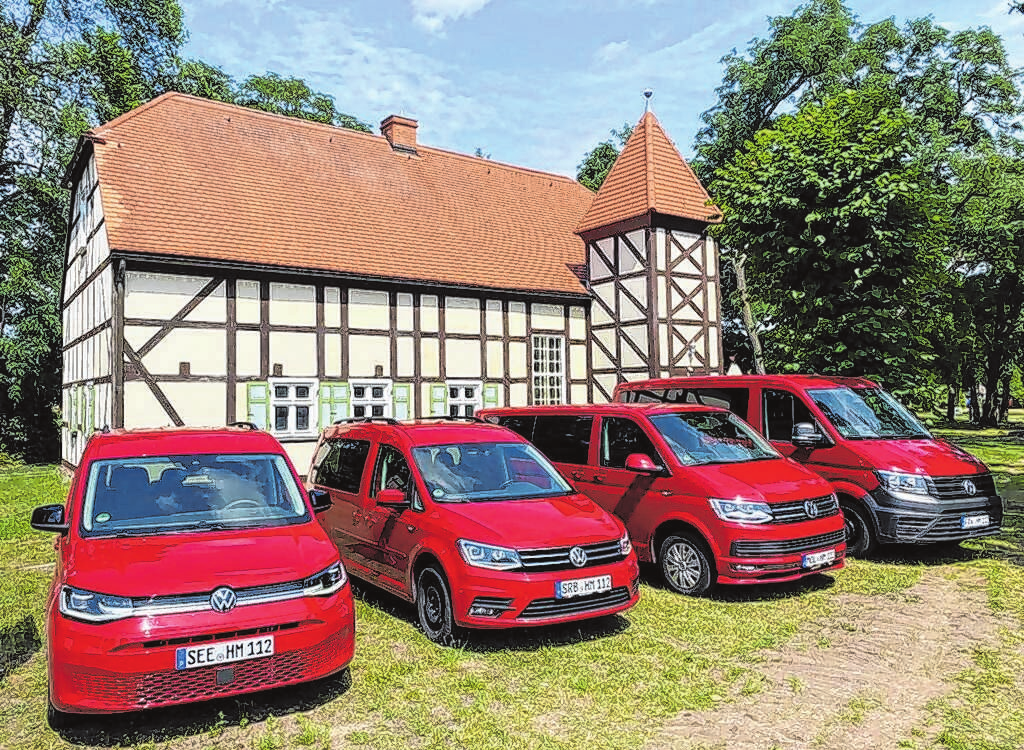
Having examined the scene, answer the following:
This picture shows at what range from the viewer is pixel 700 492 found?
7.48 meters

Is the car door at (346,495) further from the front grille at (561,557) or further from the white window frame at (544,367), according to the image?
the white window frame at (544,367)

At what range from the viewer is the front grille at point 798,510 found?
7.33 m

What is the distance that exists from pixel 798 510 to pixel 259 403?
38.8 feet

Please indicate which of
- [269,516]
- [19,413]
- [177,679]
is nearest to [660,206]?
[269,516]

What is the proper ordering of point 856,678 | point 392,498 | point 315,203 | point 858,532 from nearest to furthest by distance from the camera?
point 856,678 < point 392,498 < point 858,532 < point 315,203

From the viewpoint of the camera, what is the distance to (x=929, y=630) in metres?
6.43

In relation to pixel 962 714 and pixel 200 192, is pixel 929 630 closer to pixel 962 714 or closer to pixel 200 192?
pixel 962 714

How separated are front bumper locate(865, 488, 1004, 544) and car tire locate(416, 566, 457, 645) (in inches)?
206

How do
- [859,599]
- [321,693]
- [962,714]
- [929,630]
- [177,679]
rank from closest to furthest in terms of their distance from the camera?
[177,679]
[962,714]
[321,693]
[929,630]
[859,599]

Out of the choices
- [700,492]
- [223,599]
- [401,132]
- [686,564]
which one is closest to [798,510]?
[700,492]

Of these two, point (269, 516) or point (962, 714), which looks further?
point (269, 516)

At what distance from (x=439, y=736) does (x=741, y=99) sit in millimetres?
31401

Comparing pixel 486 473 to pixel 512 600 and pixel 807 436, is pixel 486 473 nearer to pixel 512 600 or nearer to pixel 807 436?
pixel 512 600

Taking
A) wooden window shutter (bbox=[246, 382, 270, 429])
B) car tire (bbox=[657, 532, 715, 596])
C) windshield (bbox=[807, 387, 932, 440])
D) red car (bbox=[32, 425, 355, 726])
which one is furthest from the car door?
wooden window shutter (bbox=[246, 382, 270, 429])
